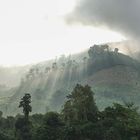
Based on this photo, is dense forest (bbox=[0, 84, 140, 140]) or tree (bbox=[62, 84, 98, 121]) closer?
dense forest (bbox=[0, 84, 140, 140])

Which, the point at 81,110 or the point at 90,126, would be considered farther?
the point at 81,110

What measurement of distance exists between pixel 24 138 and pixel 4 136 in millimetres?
11553

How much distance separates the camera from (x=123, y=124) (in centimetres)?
17038

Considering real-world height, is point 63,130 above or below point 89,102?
below

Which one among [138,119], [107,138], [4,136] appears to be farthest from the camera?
[4,136]

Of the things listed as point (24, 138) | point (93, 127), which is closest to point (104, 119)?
point (93, 127)

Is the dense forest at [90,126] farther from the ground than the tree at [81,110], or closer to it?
closer to it

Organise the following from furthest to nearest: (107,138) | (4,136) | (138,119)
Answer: (4,136) < (138,119) < (107,138)

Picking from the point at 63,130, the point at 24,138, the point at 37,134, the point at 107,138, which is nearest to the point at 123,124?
the point at 107,138

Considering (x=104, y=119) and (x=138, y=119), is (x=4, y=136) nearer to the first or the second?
(x=104, y=119)

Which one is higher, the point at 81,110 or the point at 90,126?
the point at 81,110

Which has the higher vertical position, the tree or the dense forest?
the tree

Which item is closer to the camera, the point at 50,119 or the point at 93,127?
the point at 93,127

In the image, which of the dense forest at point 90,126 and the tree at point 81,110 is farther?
the tree at point 81,110
